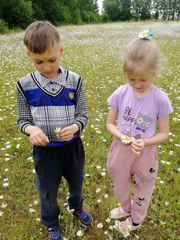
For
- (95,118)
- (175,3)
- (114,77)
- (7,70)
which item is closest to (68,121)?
(95,118)

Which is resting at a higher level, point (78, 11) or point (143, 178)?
point (78, 11)

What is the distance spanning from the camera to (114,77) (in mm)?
10625

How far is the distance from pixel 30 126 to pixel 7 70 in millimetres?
10245

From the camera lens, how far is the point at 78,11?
58.6m

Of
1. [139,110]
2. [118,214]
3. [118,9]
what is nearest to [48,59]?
[139,110]

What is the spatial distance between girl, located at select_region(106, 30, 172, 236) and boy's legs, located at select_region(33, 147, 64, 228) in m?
0.57

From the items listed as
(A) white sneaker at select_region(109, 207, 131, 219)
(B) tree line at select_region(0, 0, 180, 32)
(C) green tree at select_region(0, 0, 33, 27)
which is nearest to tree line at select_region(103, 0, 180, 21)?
(B) tree line at select_region(0, 0, 180, 32)

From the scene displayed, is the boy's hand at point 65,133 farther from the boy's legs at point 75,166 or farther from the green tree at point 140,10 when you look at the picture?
the green tree at point 140,10

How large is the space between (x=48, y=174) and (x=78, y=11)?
6063 centimetres

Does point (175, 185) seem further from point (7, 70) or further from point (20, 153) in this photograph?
point (7, 70)

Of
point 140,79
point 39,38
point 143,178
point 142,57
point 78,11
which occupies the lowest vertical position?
point 143,178

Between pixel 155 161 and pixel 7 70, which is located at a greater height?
pixel 155 161

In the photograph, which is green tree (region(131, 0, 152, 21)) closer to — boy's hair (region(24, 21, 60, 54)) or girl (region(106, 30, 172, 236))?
girl (region(106, 30, 172, 236))

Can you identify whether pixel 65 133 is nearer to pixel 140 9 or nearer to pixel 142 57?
pixel 142 57
